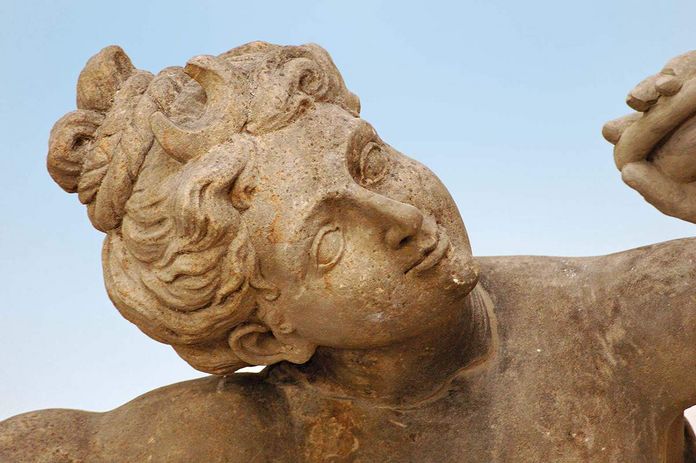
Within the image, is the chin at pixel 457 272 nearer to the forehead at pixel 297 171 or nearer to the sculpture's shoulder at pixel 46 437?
the forehead at pixel 297 171

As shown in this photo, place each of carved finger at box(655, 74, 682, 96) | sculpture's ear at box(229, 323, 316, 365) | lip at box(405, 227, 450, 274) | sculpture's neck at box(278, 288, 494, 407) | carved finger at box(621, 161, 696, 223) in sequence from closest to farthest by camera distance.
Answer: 1. carved finger at box(655, 74, 682, 96)
2. carved finger at box(621, 161, 696, 223)
3. lip at box(405, 227, 450, 274)
4. sculpture's ear at box(229, 323, 316, 365)
5. sculpture's neck at box(278, 288, 494, 407)

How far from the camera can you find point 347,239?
10.3 feet

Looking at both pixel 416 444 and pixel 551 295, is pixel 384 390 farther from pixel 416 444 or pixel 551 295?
pixel 551 295

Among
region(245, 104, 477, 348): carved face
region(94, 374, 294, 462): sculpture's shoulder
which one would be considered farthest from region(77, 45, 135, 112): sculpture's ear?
region(94, 374, 294, 462): sculpture's shoulder

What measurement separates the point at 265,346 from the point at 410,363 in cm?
47

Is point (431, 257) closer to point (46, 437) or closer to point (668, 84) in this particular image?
point (668, 84)

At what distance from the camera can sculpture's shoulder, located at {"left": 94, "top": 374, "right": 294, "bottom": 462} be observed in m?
3.50

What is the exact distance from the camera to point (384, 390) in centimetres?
357

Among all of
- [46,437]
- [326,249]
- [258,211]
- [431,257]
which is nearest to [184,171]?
[258,211]

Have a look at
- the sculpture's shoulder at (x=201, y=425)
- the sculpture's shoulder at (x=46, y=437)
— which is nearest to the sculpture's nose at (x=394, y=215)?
the sculpture's shoulder at (x=201, y=425)

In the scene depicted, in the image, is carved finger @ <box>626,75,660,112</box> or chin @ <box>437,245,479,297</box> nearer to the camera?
carved finger @ <box>626,75,660,112</box>

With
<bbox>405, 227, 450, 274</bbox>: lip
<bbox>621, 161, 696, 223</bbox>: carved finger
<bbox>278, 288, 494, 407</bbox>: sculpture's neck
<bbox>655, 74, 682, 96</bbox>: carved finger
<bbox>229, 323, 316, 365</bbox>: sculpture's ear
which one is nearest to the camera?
<bbox>655, 74, 682, 96</bbox>: carved finger

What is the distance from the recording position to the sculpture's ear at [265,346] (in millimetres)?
3344

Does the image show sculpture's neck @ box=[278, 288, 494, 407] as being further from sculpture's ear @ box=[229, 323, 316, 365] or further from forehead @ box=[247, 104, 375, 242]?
forehead @ box=[247, 104, 375, 242]
